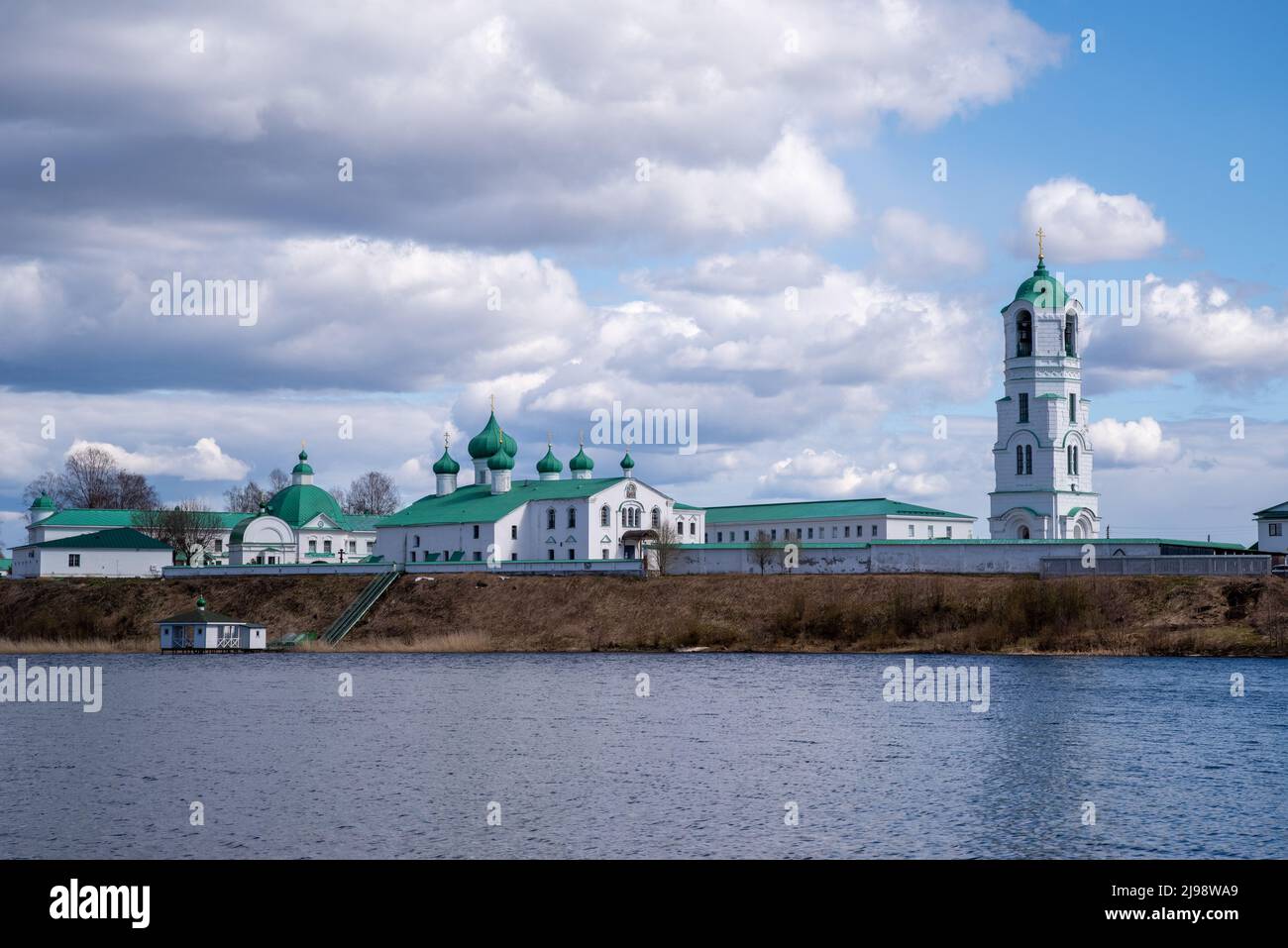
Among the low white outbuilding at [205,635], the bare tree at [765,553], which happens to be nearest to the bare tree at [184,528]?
the low white outbuilding at [205,635]

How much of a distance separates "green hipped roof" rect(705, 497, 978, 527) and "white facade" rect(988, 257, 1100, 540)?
10.5 metres

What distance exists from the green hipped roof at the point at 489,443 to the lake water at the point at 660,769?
173 ft

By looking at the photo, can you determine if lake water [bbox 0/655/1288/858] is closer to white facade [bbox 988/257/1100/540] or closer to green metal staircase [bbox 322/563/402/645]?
green metal staircase [bbox 322/563/402/645]

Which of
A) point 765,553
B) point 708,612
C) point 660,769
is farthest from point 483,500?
point 660,769

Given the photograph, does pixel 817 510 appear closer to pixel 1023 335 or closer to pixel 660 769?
pixel 1023 335

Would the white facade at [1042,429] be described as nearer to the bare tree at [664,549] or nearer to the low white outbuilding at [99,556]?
the bare tree at [664,549]

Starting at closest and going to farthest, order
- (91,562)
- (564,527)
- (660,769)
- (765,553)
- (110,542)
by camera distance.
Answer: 1. (660,769)
2. (765,553)
3. (564,527)
4. (91,562)
5. (110,542)

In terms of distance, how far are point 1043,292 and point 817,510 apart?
2526 cm

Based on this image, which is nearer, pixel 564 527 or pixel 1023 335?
pixel 1023 335

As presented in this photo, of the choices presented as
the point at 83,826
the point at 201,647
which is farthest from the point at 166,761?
the point at 201,647

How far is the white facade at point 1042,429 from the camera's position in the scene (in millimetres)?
100938

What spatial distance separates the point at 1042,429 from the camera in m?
102

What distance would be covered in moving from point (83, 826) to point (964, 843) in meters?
18.6
